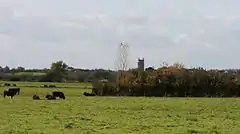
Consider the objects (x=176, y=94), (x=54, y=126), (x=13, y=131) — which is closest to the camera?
(x=13, y=131)

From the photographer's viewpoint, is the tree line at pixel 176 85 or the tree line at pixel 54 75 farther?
the tree line at pixel 54 75

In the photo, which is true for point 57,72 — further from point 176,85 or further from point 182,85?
point 182,85

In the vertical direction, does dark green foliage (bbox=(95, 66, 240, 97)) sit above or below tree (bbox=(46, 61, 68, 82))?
below

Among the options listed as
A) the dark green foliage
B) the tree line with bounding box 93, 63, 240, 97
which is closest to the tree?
the tree line with bounding box 93, 63, 240, 97

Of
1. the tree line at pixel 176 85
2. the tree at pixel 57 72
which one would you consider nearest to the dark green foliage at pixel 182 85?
the tree line at pixel 176 85

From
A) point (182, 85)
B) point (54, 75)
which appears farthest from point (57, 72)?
point (182, 85)

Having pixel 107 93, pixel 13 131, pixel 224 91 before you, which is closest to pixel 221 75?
pixel 224 91

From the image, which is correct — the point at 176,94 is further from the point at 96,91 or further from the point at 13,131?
the point at 13,131

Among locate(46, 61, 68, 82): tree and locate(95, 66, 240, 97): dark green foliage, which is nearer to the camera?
locate(95, 66, 240, 97): dark green foliage

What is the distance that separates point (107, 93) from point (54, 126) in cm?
5121

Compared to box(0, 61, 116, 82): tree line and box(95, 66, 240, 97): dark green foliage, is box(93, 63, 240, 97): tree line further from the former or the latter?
box(0, 61, 116, 82): tree line

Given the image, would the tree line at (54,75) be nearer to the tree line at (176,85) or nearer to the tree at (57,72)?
the tree at (57,72)

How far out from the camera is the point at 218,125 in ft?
87.0

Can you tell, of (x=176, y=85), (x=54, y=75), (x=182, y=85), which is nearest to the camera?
(x=176, y=85)
